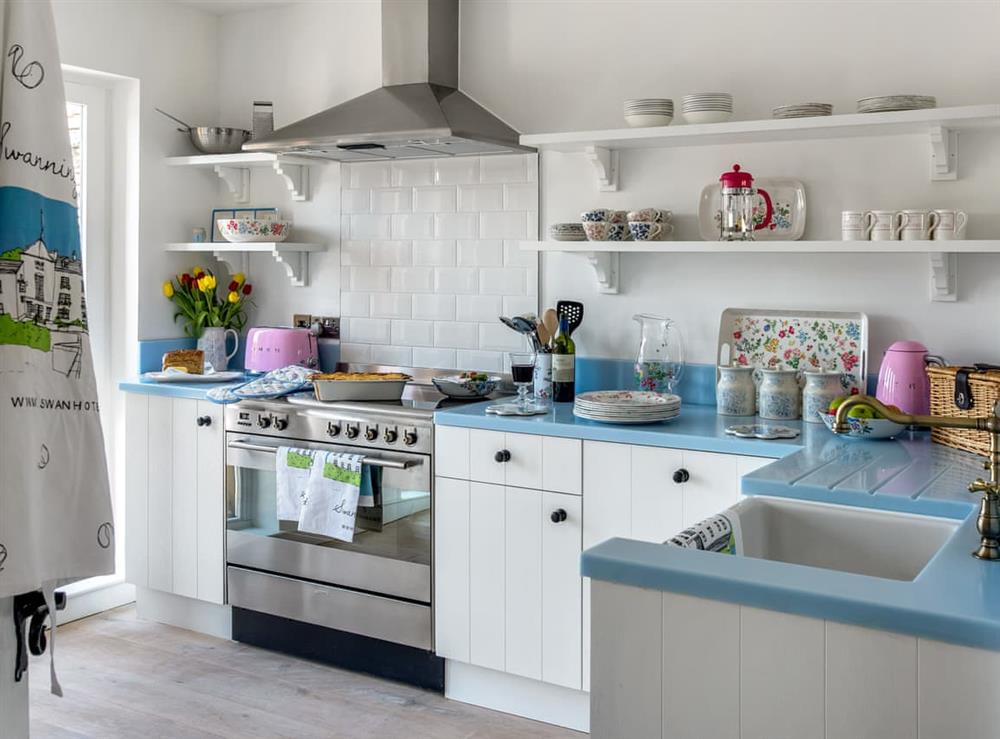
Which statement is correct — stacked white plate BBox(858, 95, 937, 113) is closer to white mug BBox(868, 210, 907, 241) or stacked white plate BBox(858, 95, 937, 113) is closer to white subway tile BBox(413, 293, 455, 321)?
white mug BBox(868, 210, 907, 241)

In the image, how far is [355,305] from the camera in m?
4.29

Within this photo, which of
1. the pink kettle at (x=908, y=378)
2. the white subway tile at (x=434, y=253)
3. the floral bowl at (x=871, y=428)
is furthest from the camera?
the white subway tile at (x=434, y=253)

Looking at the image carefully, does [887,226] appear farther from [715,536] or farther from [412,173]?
[412,173]

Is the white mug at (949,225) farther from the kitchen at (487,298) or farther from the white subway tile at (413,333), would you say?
the white subway tile at (413,333)

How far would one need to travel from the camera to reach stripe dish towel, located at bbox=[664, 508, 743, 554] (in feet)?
5.75

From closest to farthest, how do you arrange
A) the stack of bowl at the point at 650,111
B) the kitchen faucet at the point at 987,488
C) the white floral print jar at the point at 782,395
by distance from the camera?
the kitchen faucet at the point at 987,488 < the white floral print jar at the point at 782,395 < the stack of bowl at the point at 650,111

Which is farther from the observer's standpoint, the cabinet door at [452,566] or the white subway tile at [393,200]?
the white subway tile at [393,200]

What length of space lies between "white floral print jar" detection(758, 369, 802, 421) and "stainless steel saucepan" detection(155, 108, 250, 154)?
247cm

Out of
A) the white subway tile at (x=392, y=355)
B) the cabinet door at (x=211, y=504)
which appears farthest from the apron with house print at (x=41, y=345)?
the white subway tile at (x=392, y=355)

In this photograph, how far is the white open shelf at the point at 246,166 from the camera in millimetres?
4188

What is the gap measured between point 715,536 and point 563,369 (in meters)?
1.73

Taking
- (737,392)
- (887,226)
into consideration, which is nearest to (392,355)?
(737,392)

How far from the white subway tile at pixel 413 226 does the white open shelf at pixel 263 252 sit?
15.1 inches

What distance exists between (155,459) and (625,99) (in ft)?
7.35
